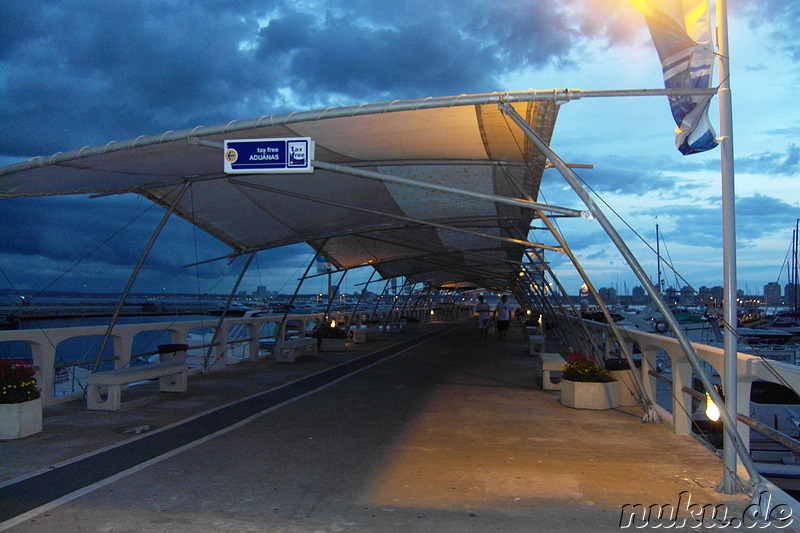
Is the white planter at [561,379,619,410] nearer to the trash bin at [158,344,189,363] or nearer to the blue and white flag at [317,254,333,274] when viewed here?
the trash bin at [158,344,189,363]

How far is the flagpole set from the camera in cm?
508

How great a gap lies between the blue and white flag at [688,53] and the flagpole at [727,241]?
11cm

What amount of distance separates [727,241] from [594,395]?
15.4 ft

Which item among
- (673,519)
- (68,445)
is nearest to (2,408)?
(68,445)

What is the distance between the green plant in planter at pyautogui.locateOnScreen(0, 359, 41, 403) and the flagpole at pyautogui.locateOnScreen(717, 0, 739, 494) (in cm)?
757

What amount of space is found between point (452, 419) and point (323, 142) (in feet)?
14.6

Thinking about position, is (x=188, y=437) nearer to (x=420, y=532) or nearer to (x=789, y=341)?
(x=420, y=532)

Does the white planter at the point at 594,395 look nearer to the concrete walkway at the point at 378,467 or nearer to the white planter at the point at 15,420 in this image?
the concrete walkway at the point at 378,467

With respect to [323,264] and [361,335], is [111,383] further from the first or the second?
[361,335]

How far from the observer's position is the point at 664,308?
5652 mm

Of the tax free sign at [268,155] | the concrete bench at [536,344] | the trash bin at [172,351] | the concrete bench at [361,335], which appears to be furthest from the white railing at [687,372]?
the concrete bench at [361,335]

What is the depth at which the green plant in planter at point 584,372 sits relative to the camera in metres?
9.38

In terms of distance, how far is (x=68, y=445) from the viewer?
6793 millimetres

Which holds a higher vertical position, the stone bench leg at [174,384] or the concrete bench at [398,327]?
the stone bench leg at [174,384]
